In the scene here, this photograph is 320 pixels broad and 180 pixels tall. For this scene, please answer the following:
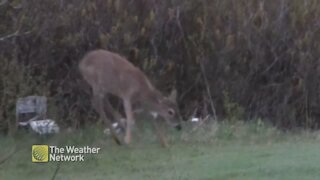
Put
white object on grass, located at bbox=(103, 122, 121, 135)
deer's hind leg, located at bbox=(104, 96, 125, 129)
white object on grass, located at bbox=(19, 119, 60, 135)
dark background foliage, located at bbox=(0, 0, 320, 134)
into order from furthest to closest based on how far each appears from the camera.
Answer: dark background foliage, located at bbox=(0, 0, 320, 134)
deer's hind leg, located at bbox=(104, 96, 125, 129)
white object on grass, located at bbox=(103, 122, 121, 135)
white object on grass, located at bbox=(19, 119, 60, 135)

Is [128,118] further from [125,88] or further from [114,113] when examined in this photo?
[114,113]

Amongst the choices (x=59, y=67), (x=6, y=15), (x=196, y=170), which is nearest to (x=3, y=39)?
(x=6, y=15)

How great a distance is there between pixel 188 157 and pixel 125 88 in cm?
367

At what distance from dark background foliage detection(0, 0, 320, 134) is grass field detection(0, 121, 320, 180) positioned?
293 centimetres

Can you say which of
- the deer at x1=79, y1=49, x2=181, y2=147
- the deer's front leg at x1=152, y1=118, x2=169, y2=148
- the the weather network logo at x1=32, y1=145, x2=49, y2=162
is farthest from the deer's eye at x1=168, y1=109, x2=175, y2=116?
the the weather network logo at x1=32, y1=145, x2=49, y2=162

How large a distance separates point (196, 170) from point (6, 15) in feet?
24.6

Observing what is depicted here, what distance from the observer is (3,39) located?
19453mm

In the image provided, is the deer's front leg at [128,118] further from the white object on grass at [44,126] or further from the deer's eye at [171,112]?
the white object on grass at [44,126]

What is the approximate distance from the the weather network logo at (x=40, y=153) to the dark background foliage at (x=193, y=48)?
18.1 feet

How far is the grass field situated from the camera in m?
13.3

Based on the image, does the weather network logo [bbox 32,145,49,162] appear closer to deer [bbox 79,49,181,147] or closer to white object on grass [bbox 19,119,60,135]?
white object on grass [bbox 19,119,60,135]

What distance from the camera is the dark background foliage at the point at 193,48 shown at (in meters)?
20.7

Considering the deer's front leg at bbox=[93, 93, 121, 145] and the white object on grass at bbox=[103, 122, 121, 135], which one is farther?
the deer's front leg at bbox=[93, 93, 121, 145]

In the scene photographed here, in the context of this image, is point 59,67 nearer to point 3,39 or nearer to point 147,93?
point 3,39
